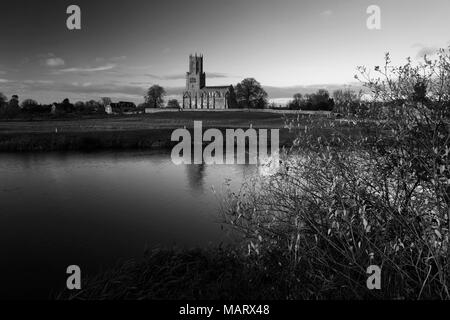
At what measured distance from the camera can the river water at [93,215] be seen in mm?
11502

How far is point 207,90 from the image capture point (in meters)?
180

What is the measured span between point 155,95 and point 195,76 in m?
45.5

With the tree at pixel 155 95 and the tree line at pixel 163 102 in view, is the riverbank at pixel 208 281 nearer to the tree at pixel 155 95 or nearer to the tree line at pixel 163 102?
the tree line at pixel 163 102

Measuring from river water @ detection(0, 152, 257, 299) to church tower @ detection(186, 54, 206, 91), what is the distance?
164m

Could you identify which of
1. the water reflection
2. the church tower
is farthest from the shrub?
the church tower

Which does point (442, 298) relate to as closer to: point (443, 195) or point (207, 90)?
point (443, 195)

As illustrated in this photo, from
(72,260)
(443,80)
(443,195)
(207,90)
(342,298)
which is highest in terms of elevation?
(207,90)

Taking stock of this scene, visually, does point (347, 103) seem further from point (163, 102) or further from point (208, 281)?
point (163, 102)

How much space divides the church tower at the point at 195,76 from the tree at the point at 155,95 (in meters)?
35.7

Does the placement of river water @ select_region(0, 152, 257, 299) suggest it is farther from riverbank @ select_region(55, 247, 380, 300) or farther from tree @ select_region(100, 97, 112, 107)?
tree @ select_region(100, 97, 112, 107)

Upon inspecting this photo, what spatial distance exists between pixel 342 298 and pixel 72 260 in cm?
856

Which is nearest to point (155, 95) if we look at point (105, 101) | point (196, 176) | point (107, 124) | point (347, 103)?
point (105, 101)

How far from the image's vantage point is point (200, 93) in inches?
7229
